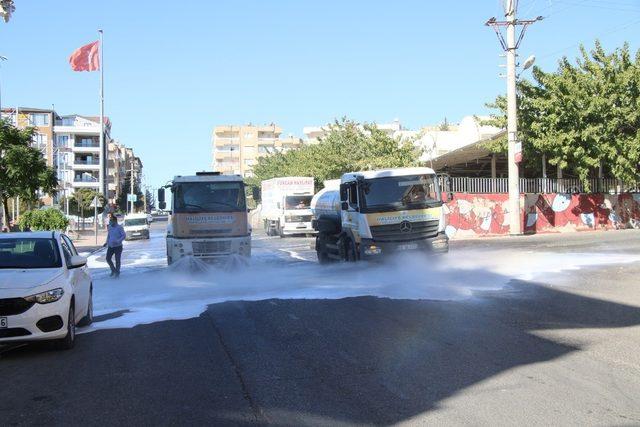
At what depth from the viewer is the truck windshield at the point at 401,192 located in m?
16.6

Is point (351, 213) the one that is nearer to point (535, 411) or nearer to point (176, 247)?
point (176, 247)

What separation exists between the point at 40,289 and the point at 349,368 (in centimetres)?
381

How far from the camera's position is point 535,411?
17.6ft

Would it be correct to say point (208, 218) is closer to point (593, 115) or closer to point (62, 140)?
point (593, 115)

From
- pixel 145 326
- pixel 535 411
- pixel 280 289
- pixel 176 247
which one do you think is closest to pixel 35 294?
pixel 145 326

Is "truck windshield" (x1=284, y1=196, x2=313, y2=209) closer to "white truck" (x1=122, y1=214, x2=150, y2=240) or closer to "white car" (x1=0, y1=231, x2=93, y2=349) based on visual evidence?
"white truck" (x1=122, y1=214, x2=150, y2=240)

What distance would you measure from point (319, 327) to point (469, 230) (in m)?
24.9

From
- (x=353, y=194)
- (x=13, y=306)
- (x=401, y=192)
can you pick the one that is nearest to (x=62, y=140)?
(x=353, y=194)

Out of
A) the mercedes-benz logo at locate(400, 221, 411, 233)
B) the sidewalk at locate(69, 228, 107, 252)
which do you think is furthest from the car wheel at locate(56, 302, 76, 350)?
the sidewalk at locate(69, 228, 107, 252)

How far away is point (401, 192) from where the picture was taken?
54.9ft

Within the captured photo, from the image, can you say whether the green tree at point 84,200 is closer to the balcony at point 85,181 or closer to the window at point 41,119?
the balcony at point 85,181

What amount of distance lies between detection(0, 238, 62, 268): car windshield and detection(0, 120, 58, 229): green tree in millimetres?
15131

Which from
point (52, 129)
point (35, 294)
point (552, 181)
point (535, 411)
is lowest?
point (535, 411)

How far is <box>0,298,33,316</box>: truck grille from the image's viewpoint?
24.5ft
